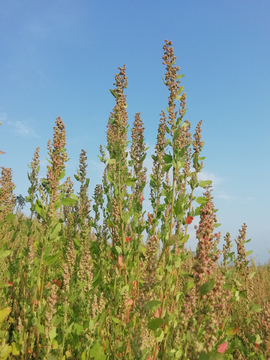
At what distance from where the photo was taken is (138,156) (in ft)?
11.7

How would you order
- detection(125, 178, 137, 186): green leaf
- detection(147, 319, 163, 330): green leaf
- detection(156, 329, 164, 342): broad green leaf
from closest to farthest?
1. detection(147, 319, 163, 330): green leaf
2. detection(156, 329, 164, 342): broad green leaf
3. detection(125, 178, 137, 186): green leaf

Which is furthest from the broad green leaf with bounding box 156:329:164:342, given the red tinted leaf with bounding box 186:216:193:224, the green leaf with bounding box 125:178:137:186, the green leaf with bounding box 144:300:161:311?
the green leaf with bounding box 125:178:137:186

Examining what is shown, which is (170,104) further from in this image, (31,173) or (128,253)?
(31,173)

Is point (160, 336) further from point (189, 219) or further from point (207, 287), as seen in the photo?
point (189, 219)

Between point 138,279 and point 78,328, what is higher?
point 138,279

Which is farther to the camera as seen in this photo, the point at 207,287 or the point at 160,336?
the point at 160,336

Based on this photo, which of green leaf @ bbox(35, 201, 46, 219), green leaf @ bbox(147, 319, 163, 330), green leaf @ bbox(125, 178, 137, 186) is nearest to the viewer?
green leaf @ bbox(147, 319, 163, 330)

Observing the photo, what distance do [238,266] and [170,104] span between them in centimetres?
156

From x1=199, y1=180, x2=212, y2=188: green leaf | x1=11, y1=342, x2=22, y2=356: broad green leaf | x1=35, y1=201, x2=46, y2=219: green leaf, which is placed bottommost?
x1=11, y1=342, x2=22, y2=356: broad green leaf

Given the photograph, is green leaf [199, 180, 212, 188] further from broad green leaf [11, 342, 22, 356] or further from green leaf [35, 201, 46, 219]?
broad green leaf [11, 342, 22, 356]

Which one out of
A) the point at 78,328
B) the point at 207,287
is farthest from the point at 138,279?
the point at 207,287

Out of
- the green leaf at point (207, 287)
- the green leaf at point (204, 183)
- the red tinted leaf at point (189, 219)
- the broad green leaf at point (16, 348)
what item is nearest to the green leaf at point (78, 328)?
the broad green leaf at point (16, 348)

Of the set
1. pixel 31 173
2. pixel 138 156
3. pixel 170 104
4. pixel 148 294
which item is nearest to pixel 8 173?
pixel 31 173

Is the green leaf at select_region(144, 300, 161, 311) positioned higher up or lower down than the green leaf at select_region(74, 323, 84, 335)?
higher up
